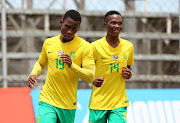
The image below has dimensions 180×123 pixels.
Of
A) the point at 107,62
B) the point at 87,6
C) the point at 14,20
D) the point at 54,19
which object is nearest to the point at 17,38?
the point at 14,20

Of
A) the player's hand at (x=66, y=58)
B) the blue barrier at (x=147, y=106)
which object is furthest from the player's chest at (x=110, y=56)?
the blue barrier at (x=147, y=106)

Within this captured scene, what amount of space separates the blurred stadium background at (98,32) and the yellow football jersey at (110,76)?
2506 millimetres

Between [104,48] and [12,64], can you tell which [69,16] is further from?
[12,64]

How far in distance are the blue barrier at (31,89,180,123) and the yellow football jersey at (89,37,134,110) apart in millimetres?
1304

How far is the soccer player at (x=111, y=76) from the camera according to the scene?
467 centimetres

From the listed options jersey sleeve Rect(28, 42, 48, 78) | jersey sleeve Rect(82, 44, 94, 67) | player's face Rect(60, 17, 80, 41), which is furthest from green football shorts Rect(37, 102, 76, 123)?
player's face Rect(60, 17, 80, 41)

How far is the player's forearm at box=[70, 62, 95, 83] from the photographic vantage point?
3833mm

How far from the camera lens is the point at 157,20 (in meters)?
7.90

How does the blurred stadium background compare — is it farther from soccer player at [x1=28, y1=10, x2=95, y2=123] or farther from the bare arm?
soccer player at [x1=28, y1=10, x2=95, y2=123]

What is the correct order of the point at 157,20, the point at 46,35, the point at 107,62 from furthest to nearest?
A: the point at 157,20 → the point at 46,35 → the point at 107,62

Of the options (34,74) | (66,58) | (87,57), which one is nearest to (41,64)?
(34,74)

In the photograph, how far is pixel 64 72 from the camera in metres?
4.04

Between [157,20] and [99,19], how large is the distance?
51.4 inches

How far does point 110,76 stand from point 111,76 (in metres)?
0.01
